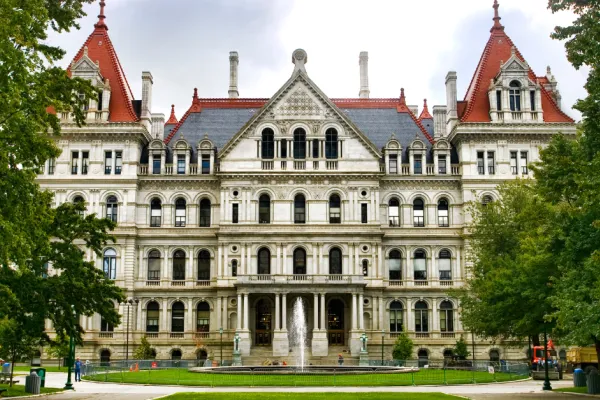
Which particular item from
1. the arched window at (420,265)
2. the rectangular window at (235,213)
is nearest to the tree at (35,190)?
the rectangular window at (235,213)

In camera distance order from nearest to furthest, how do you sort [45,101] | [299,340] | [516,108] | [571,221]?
[45,101]
[571,221]
[299,340]
[516,108]

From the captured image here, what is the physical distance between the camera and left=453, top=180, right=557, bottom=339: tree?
37281mm

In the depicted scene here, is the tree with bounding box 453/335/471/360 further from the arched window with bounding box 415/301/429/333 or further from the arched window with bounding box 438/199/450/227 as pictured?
the arched window with bounding box 438/199/450/227

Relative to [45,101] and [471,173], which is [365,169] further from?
[45,101]

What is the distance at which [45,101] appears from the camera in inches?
1013

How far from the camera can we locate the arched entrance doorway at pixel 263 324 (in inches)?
2441

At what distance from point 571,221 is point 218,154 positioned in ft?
125

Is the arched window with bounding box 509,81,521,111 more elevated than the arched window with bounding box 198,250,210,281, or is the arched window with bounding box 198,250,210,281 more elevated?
the arched window with bounding box 509,81,521,111

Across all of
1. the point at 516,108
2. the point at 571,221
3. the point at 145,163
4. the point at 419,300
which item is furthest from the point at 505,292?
the point at 145,163

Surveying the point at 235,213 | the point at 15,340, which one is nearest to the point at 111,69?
the point at 235,213

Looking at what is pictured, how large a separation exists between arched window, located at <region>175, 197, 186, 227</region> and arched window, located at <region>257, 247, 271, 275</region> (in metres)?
7.33

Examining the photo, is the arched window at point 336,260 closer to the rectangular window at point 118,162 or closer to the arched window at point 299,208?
the arched window at point 299,208

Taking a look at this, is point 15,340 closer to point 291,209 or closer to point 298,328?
point 298,328

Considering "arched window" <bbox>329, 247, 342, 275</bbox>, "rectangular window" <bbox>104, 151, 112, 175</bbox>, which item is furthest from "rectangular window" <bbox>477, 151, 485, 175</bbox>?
"rectangular window" <bbox>104, 151, 112, 175</bbox>
